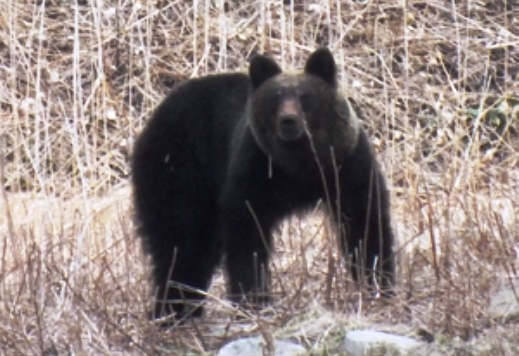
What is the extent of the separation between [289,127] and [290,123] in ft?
0.06

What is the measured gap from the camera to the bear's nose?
22.0 ft

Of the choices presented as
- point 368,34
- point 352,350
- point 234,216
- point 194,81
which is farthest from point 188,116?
point 368,34

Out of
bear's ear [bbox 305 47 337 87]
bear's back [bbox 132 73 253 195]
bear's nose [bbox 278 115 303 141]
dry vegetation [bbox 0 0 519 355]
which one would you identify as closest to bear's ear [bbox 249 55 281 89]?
bear's ear [bbox 305 47 337 87]

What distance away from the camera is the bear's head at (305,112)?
271 inches

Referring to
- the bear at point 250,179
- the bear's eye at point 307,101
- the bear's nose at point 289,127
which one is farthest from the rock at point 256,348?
the bear's eye at point 307,101

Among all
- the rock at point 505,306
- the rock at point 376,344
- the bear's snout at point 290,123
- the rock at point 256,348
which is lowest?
the rock at point 256,348

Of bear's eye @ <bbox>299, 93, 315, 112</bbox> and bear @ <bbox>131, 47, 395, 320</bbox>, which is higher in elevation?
bear's eye @ <bbox>299, 93, 315, 112</bbox>

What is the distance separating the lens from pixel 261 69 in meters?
7.05

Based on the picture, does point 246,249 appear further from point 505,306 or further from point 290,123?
point 505,306

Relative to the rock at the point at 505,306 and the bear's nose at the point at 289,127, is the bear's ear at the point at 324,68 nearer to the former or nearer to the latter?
the bear's nose at the point at 289,127

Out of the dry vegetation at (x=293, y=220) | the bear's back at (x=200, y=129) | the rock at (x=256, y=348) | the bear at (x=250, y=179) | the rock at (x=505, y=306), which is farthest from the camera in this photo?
the bear's back at (x=200, y=129)

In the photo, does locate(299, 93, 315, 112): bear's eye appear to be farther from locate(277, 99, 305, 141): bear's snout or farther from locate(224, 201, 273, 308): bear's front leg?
locate(224, 201, 273, 308): bear's front leg

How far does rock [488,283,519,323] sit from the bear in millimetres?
571

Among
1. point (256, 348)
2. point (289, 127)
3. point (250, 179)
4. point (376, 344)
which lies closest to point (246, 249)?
point (250, 179)
